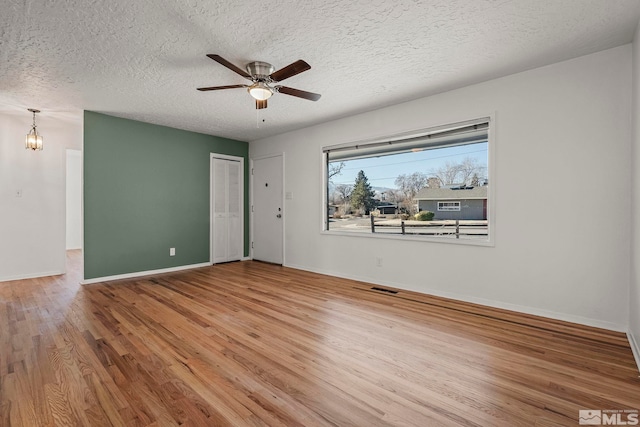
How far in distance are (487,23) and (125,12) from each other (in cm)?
265

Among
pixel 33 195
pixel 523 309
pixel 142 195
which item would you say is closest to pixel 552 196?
pixel 523 309

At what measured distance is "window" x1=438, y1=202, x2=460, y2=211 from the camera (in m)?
3.78

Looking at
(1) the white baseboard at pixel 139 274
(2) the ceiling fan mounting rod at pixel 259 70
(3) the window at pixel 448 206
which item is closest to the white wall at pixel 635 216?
(3) the window at pixel 448 206

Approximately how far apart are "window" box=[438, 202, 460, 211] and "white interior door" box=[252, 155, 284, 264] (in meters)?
2.91

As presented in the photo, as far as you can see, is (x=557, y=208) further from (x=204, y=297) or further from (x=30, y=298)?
(x=30, y=298)

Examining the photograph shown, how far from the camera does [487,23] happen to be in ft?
7.47

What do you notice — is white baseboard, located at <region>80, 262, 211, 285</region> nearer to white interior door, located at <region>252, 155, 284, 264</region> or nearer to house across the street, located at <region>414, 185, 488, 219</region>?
white interior door, located at <region>252, 155, 284, 264</region>

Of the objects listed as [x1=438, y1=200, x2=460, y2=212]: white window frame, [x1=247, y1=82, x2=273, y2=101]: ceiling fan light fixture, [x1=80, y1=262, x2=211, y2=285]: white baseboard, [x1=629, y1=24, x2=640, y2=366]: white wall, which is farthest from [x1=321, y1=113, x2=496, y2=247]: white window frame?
[x1=80, y1=262, x2=211, y2=285]: white baseboard

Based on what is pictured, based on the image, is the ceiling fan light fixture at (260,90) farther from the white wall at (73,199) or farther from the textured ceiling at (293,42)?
the white wall at (73,199)

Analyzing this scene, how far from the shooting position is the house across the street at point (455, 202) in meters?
A: 3.58

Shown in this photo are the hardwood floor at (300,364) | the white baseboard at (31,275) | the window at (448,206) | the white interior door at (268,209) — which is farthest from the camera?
the white interior door at (268,209)

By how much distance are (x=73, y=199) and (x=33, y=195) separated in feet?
10.5

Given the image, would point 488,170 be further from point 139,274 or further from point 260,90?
point 139,274

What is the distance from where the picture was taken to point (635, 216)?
236 centimetres
